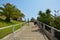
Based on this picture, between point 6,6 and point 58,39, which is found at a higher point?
point 6,6

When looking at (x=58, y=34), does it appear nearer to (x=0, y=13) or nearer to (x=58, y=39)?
(x=58, y=39)

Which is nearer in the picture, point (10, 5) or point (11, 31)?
point (11, 31)

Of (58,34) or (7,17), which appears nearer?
(58,34)

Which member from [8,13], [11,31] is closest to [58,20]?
[11,31]

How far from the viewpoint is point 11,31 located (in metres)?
13.4

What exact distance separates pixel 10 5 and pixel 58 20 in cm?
2070

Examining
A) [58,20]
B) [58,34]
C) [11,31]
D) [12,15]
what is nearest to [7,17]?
[12,15]

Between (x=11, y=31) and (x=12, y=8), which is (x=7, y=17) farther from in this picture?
(x=11, y=31)

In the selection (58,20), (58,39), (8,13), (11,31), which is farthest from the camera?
(8,13)

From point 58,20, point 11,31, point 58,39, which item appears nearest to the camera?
point 58,39

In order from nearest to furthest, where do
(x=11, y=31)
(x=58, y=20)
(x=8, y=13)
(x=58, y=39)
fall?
(x=58, y=39), (x=11, y=31), (x=58, y=20), (x=8, y=13)

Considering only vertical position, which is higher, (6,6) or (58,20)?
(6,6)

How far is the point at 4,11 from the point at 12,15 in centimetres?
206

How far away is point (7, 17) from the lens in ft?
132
